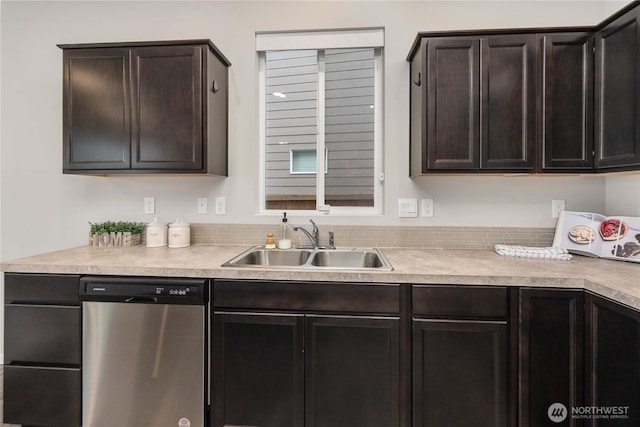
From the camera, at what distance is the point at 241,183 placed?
7.36ft

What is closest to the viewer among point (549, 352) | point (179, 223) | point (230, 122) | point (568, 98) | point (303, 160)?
point (549, 352)

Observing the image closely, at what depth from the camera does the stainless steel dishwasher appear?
150 cm

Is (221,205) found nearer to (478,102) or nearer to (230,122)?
(230,122)

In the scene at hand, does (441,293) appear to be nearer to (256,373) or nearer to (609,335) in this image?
(609,335)

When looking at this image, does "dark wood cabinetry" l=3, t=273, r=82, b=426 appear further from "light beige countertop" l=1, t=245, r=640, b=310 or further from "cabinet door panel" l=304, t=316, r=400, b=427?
"cabinet door panel" l=304, t=316, r=400, b=427

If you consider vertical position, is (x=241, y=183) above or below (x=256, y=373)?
above

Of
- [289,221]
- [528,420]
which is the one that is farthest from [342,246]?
[528,420]

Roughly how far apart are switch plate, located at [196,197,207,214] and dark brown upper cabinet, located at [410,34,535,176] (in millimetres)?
1539

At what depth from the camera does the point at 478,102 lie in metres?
1.74

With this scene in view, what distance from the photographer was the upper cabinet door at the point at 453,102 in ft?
5.71

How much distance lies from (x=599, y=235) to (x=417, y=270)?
3.87ft

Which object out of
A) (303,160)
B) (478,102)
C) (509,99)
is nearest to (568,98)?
(509,99)

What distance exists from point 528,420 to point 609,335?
0.51 metres

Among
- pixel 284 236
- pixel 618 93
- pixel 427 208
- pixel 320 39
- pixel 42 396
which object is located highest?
pixel 320 39
